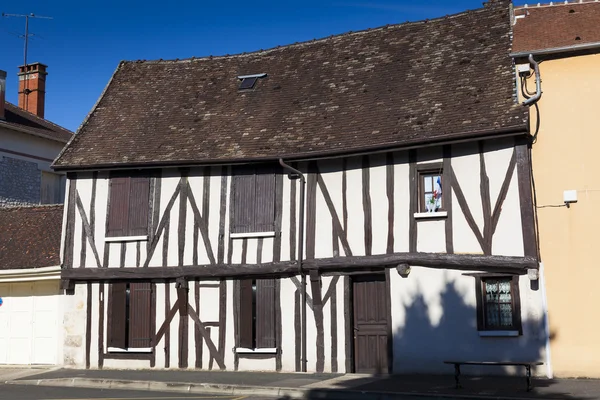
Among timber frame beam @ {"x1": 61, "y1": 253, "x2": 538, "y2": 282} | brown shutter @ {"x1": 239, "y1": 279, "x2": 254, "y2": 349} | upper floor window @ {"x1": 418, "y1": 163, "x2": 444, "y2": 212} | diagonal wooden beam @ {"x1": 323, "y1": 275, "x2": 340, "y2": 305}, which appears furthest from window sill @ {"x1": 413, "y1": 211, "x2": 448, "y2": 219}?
brown shutter @ {"x1": 239, "y1": 279, "x2": 254, "y2": 349}

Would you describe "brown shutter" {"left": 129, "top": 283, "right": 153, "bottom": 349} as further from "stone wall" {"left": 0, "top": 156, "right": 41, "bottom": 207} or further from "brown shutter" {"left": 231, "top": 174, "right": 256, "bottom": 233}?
"stone wall" {"left": 0, "top": 156, "right": 41, "bottom": 207}

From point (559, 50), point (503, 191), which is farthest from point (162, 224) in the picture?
point (559, 50)

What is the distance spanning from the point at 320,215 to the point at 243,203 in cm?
181

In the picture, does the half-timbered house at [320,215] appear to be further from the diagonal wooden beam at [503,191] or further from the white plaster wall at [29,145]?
the white plaster wall at [29,145]

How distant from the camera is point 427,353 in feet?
50.8

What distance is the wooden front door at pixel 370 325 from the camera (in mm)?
16219

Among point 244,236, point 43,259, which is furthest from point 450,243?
point 43,259

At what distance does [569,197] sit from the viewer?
1476cm

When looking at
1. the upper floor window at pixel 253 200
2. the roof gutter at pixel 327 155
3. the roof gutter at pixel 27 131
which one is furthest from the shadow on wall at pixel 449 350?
the roof gutter at pixel 27 131

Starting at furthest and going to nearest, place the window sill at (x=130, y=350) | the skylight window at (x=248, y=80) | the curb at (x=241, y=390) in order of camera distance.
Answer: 1. the skylight window at (x=248, y=80)
2. the window sill at (x=130, y=350)
3. the curb at (x=241, y=390)

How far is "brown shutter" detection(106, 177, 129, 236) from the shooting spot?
1844 centimetres

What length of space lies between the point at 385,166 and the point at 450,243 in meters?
2.07

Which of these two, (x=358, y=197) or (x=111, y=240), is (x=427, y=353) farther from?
(x=111, y=240)

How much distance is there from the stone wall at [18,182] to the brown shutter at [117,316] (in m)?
7.60
